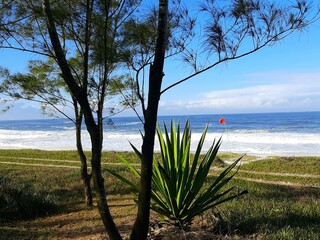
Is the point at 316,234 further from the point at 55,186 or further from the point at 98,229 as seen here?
the point at 55,186

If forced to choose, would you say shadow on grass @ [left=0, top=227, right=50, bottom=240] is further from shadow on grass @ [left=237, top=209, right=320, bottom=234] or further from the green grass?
the green grass

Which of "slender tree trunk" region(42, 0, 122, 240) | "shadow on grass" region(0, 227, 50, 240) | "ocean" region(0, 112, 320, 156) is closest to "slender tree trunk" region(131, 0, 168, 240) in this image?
"slender tree trunk" region(42, 0, 122, 240)

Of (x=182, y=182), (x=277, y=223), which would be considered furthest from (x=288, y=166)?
(x=182, y=182)

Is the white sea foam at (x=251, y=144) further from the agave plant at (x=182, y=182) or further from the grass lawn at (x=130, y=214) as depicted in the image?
the agave plant at (x=182, y=182)

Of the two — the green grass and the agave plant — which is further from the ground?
the agave plant

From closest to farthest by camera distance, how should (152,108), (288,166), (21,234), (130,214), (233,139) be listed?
(152,108) → (21,234) → (130,214) → (288,166) → (233,139)

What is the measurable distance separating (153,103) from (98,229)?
2839mm

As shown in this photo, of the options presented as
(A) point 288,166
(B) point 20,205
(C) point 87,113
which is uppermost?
(C) point 87,113

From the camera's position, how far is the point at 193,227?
4500mm

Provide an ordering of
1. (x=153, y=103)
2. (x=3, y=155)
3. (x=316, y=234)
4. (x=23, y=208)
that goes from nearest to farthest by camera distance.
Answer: (x=153, y=103) < (x=316, y=234) < (x=23, y=208) < (x=3, y=155)

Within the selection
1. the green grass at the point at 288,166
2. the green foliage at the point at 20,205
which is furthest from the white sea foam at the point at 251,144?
the green foliage at the point at 20,205

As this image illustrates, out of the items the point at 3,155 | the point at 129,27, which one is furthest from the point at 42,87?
the point at 3,155

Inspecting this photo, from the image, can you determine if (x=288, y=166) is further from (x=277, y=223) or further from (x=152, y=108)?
(x=152, y=108)

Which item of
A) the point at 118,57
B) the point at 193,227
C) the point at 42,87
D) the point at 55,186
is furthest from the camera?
the point at 55,186
